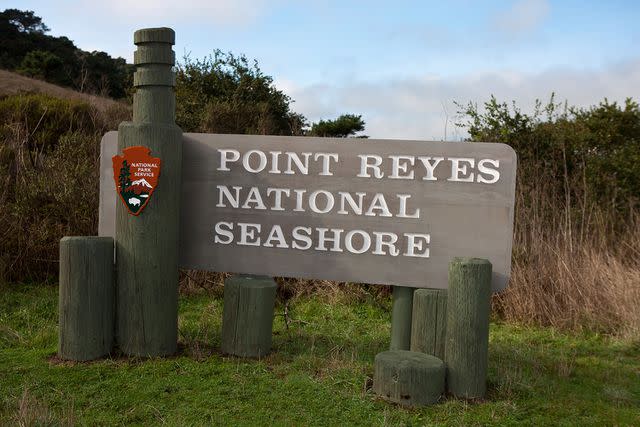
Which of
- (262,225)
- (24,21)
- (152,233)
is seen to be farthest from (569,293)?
(24,21)

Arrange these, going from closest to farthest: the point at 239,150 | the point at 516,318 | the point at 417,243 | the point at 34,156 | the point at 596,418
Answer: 1. the point at 596,418
2. the point at 417,243
3. the point at 239,150
4. the point at 516,318
5. the point at 34,156

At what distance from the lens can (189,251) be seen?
5.05 metres

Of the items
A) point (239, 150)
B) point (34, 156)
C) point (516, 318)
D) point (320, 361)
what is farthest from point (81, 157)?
point (516, 318)

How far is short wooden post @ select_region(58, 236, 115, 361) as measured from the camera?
4.68 metres

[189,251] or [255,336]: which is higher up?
[189,251]

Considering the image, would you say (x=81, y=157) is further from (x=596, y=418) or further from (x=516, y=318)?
(x=596, y=418)

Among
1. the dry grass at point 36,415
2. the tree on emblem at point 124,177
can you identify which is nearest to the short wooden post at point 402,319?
the tree on emblem at point 124,177

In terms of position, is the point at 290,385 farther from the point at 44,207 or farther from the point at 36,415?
the point at 44,207

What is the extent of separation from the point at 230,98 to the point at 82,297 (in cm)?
883

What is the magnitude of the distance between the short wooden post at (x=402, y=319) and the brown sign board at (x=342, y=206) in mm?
131

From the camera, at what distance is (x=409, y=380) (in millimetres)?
4055

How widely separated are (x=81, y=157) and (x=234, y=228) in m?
4.20

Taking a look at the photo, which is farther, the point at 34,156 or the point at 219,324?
the point at 34,156

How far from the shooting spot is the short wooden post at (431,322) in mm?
4453
